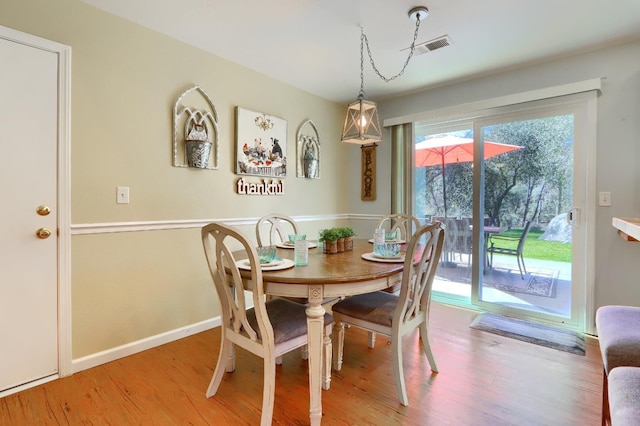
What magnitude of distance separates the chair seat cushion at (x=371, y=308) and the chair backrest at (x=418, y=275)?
9 centimetres

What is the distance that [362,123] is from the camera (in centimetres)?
213

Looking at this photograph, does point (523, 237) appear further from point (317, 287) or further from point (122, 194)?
point (122, 194)

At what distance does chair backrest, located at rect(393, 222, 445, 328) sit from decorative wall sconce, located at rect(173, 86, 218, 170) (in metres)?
1.80

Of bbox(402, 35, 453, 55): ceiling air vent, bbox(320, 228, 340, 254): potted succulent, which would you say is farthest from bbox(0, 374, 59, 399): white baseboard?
bbox(402, 35, 453, 55): ceiling air vent

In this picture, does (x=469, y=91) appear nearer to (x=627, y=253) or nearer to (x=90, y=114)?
(x=627, y=253)

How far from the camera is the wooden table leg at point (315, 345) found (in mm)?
1487

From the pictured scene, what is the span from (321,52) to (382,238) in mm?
1645

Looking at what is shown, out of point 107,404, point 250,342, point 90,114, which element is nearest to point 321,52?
point 90,114

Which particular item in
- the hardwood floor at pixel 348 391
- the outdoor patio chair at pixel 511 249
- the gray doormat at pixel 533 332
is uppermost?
the outdoor patio chair at pixel 511 249

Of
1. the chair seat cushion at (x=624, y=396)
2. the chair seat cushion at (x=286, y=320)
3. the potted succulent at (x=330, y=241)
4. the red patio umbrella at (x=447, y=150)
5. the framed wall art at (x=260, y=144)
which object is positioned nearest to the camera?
the chair seat cushion at (x=624, y=396)

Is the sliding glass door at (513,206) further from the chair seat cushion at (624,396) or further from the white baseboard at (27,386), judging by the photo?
the white baseboard at (27,386)

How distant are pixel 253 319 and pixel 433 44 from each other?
2398 mm

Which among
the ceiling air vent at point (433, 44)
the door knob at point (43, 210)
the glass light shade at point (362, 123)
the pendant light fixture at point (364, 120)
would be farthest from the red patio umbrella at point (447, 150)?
the door knob at point (43, 210)

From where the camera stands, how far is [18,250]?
181 centimetres
